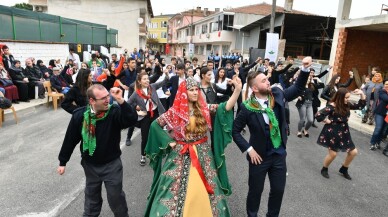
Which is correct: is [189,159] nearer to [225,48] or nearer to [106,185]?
[106,185]

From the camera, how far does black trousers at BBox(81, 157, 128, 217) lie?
330 centimetres

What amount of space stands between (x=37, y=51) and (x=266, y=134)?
14.6 m

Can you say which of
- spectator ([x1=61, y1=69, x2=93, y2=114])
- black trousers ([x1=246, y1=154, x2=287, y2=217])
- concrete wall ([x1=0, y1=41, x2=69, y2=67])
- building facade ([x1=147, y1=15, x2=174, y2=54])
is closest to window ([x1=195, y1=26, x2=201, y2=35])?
building facade ([x1=147, y1=15, x2=174, y2=54])

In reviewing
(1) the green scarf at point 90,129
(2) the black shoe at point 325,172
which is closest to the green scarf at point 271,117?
(1) the green scarf at point 90,129

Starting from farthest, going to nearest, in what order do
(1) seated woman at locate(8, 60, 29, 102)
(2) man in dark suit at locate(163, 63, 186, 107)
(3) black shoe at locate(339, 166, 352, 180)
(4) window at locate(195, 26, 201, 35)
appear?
(4) window at locate(195, 26, 201, 35) → (1) seated woman at locate(8, 60, 29, 102) → (2) man in dark suit at locate(163, 63, 186, 107) → (3) black shoe at locate(339, 166, 352, 180)

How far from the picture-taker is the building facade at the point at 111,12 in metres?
33.7

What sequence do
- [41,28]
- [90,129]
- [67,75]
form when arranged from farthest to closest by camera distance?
[41,28], [67,75], [90,129]

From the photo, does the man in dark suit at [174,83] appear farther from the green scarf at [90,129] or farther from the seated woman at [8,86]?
the seated woman at [8,86]

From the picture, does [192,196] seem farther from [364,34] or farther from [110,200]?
[364,34]

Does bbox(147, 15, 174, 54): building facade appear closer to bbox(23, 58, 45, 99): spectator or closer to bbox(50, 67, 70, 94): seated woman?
bbox(23, 58, 45, 99): spectator

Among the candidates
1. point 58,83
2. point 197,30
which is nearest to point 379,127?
point 58,83

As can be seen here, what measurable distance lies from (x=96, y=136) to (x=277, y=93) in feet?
6.97

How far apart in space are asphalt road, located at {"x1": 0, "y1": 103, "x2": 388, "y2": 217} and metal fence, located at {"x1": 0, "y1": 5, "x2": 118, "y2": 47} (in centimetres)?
801

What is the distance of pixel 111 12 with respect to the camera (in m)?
34.1
